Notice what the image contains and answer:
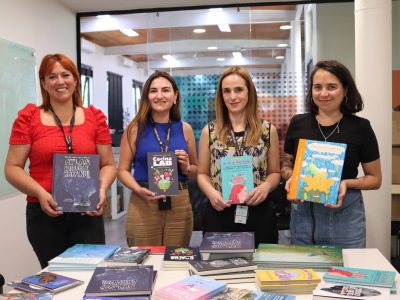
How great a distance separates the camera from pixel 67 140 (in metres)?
2.15

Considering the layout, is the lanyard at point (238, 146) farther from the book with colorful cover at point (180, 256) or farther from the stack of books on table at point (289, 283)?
the stack of books on table at point (289, 283)

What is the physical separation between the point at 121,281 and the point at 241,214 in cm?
84

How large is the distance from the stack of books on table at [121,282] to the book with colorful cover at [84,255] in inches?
6.8

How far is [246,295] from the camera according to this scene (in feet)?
4.81

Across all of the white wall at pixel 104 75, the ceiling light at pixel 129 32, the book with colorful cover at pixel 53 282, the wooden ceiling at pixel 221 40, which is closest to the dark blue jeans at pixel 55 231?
the book with colorful cover at pixel 53 282

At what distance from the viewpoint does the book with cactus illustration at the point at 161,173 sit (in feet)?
7.45

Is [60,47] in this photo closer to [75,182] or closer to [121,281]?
[75,182]

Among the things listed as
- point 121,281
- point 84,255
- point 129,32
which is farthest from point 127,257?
point 129,32

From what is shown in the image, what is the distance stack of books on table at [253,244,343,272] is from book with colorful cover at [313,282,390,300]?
0.21m

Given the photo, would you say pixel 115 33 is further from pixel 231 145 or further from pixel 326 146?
pixel 326 146

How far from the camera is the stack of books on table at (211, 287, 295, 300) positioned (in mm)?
1444

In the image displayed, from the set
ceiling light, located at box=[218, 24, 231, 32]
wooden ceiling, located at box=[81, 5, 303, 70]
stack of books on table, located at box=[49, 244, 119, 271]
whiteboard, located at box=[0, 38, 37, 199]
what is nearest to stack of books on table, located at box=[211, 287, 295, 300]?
stack of books on table, located at box=[49, 244, 119, 271]

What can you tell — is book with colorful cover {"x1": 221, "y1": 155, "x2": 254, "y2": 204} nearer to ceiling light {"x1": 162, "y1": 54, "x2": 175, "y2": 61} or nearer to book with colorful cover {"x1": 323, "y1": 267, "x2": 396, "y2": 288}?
book with colorful cover {"x1": 323, "y1": 267, "x2": 396, "y2": 288}

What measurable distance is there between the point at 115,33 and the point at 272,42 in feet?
7.14
